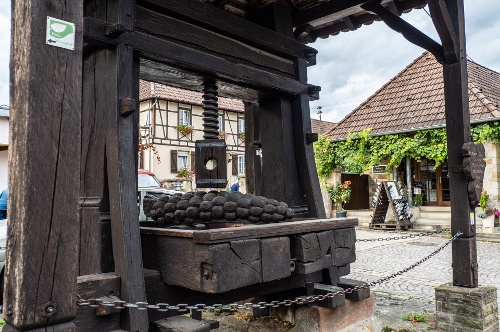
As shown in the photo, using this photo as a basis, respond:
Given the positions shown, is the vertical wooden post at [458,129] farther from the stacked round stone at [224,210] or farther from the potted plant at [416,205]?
the potted plant at [416,205]

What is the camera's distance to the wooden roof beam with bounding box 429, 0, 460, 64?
12.7 ft

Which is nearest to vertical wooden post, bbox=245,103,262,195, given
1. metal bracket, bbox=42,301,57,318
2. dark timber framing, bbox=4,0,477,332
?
dark timber framing, bbox=4,0,477,332

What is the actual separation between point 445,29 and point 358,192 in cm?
1198

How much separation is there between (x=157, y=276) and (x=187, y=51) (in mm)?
1512

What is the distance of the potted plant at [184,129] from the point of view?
2191cm

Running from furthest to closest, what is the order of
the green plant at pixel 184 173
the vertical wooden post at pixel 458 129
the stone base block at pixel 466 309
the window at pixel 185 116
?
the window at pixel 185 116, the green plant at pixel 184 173, the vertical wooden post at pixel 458 129, the stone base block at pixel 466 309

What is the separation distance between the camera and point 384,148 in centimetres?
1302

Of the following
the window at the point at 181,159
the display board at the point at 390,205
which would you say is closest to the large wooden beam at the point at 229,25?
the display board at the point at 390,205

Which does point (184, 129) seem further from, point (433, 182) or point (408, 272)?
point (408, 272)

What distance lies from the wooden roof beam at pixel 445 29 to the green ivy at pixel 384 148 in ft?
25.5

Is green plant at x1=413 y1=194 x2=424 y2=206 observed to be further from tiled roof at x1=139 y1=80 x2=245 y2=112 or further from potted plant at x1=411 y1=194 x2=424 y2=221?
tiled roof at x1=139 y1=80 x2=245 y2=112

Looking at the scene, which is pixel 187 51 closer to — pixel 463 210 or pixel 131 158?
pixel 131 158

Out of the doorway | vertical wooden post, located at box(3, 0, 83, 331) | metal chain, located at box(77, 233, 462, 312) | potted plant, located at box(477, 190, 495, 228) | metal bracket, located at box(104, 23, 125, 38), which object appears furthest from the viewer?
the doorway

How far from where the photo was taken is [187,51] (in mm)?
2941
